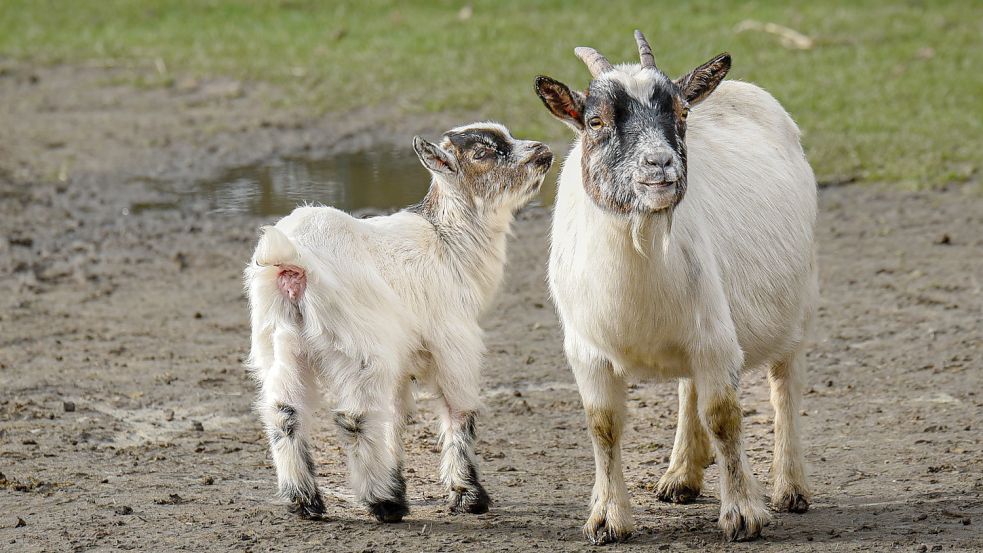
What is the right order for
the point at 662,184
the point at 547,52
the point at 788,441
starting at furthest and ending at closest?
the point at 547,52
the point at 788,441
the point at 662,184

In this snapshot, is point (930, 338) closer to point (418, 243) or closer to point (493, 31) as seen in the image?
point (418, 243)

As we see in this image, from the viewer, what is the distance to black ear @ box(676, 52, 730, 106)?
560cm

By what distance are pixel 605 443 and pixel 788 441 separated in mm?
1045

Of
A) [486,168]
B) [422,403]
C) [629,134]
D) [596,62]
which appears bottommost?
[422,403]

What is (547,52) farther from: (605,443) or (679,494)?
(605,443)

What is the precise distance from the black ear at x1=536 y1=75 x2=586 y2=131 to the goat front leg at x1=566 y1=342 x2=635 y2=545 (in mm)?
956

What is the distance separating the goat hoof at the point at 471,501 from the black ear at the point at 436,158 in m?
1.61

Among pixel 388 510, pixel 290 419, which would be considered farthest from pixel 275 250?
pixel 388 510

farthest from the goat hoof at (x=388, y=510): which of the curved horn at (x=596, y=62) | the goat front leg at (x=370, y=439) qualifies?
the curved horn at (x=596, y=62)

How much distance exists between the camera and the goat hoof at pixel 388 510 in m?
5.99

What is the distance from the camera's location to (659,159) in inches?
201

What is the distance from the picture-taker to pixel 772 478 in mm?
6492

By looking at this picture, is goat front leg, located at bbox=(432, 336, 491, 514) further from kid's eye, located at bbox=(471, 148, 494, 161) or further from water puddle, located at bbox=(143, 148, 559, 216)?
water puddle, located at bbox=(143, 148, 559, 216)

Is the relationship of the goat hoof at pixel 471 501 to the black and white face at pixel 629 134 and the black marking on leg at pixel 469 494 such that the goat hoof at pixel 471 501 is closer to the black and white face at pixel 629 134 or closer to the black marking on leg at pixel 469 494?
the black marking on leg at pixel 469 494
